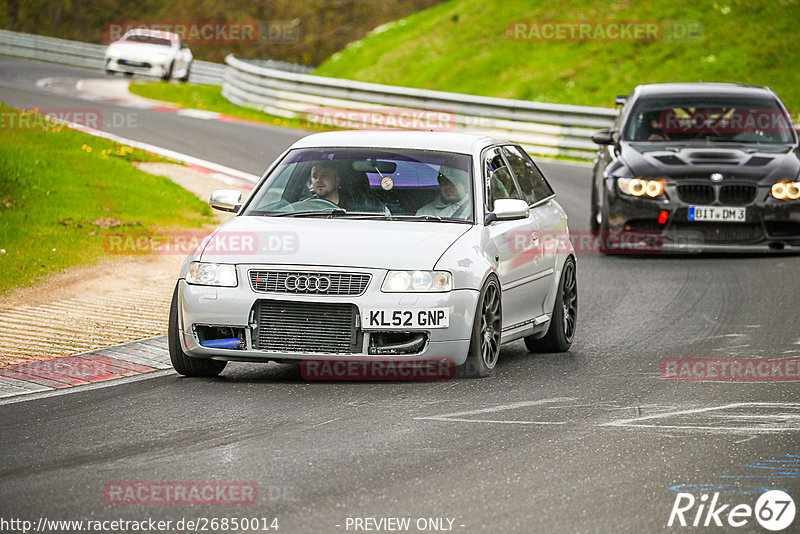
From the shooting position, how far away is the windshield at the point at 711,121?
16.4m

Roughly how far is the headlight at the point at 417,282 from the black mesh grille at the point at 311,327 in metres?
0.27

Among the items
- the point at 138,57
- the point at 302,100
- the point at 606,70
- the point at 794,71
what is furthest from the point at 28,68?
the point at 794,71

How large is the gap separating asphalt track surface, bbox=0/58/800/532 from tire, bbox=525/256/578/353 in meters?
0.14

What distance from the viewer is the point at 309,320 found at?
28.2 feet

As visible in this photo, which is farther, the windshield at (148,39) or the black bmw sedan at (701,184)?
the windshield at (148,39)

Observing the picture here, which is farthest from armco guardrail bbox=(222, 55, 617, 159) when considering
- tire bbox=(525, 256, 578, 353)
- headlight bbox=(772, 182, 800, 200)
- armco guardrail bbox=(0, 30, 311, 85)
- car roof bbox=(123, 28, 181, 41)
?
tire bbox=(525, 256, 578, 353)

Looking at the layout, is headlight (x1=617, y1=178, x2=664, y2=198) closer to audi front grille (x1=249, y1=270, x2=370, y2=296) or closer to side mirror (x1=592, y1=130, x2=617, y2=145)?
side mirror (x1=592, y1=130, x2=617, y2=145)

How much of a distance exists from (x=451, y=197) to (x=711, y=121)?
25.1ft

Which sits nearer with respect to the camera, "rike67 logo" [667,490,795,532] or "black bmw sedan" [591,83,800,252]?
"rike67 logo" [667,490,795,532]

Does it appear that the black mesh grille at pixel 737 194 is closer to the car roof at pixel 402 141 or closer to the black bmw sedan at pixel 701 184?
the black bmw sedan at pixel 701 184

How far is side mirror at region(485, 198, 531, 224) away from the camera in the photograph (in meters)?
9.48

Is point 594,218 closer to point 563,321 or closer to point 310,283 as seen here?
point 563,321

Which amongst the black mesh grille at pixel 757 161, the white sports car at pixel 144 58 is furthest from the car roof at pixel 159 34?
the black mesh grille at pixel 757 161

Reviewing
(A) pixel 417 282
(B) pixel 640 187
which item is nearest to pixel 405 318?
(A) pixel 417 282
